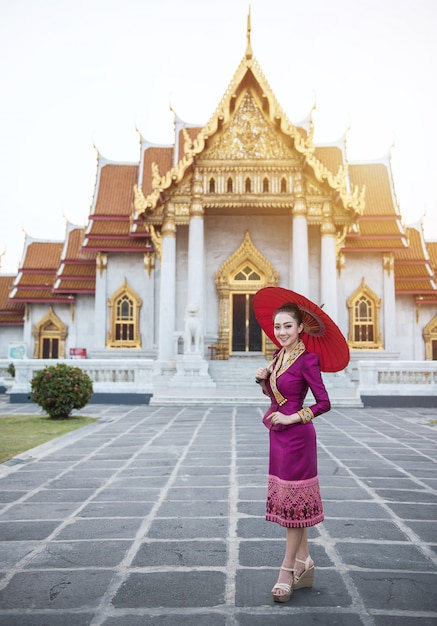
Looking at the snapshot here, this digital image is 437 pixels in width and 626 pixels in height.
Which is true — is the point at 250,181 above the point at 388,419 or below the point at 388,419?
above

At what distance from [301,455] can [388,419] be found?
8.28 metres

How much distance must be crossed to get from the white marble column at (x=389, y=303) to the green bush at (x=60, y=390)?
12.6 m

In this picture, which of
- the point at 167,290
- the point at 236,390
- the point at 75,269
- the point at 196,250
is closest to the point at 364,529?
the point at 236,390

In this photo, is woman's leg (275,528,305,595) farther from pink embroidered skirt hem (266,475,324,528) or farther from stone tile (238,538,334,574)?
stone tile (238,538,334,574)

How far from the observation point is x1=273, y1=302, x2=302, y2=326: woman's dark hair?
2.87 metres

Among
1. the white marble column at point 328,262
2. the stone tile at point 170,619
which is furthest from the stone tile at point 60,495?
the white marble column at point 328,262

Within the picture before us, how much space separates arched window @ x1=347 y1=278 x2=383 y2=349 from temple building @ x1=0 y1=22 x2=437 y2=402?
4 cm

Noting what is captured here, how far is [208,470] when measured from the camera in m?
5.63

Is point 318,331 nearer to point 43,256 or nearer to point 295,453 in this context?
point 295,453

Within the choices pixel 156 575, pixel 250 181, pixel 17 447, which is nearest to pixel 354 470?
pixel 156 575

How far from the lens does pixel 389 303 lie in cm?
2023

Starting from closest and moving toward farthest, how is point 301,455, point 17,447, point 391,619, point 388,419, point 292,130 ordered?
point 391,619
point 301,455
point 17,447
point 388,419
point 292,130

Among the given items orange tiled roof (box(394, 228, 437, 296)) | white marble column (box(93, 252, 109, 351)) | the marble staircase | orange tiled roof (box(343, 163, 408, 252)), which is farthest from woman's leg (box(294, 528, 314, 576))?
orange tiled roof (box(394, 228, 437, 296))

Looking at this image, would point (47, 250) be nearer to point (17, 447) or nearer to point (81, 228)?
point (81, 228)
